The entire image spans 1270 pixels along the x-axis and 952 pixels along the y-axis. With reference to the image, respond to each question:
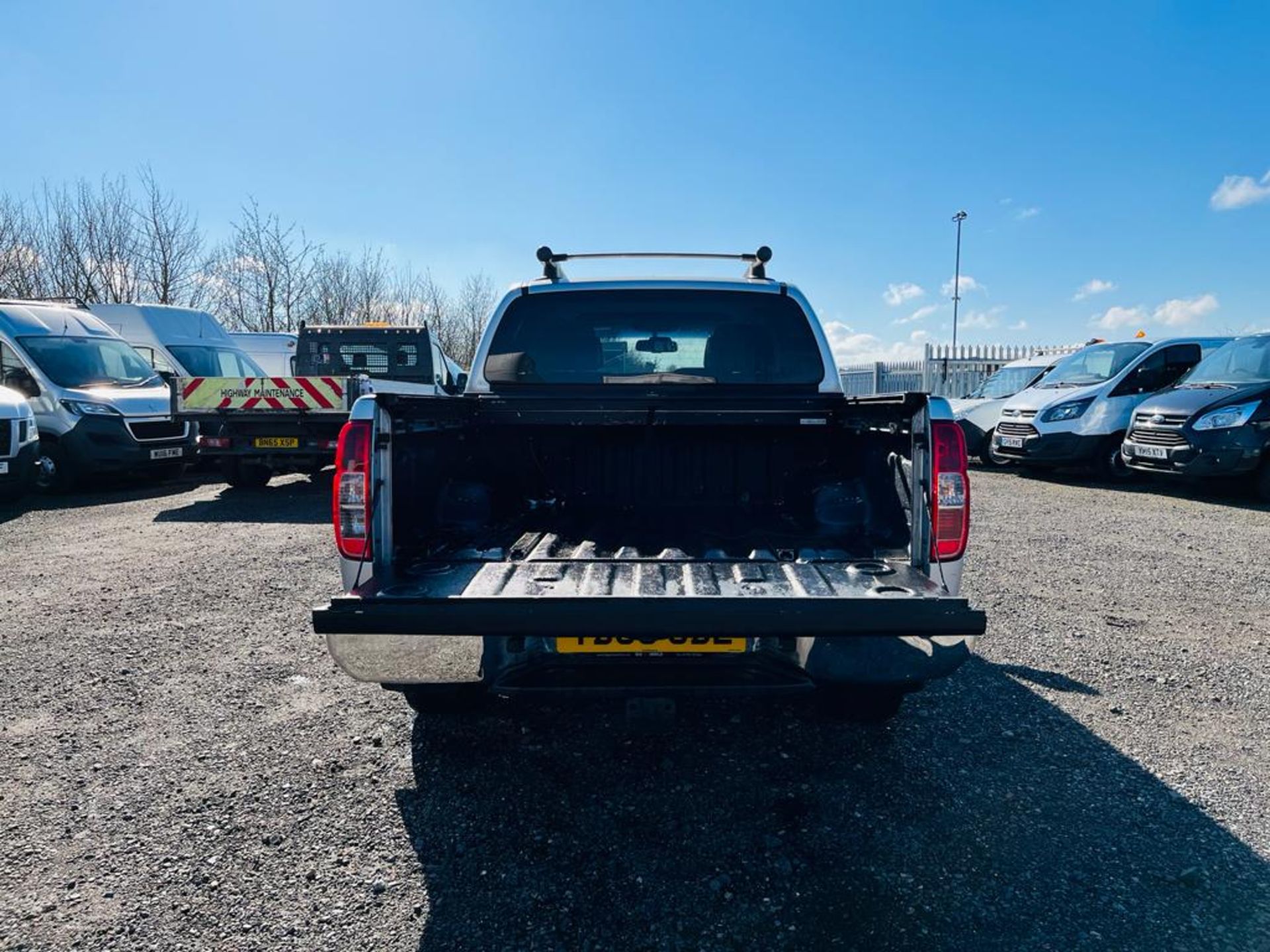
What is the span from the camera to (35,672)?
3682 millimetres

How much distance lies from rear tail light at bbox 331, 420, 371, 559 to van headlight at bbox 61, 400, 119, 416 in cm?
924

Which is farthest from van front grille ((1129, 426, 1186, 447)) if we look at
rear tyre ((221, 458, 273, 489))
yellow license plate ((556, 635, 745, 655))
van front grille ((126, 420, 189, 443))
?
van front grille ((126, 420, 189, 443))

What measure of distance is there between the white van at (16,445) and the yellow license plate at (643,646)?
359 inches

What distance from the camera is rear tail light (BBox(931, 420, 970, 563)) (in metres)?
2.36

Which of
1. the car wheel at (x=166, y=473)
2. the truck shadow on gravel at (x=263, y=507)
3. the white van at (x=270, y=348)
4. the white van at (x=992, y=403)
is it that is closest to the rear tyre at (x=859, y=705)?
the truck shadow on gravel at (x=263, y=507)

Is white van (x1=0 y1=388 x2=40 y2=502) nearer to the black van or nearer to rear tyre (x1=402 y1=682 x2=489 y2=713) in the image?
rear tyre (x1=402 y1=682 x2=489 y2=713)

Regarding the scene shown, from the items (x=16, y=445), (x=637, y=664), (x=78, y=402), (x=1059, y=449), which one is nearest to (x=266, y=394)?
(x=16, y=445)

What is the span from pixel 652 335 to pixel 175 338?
1225cm

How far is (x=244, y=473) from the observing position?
9516 mm

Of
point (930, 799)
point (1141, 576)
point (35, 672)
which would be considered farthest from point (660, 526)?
point (1141, 576)

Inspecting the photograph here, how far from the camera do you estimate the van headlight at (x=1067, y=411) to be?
33.9ft

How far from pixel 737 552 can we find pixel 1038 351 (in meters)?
20.6

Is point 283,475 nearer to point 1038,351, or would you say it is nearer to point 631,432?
point 631,432

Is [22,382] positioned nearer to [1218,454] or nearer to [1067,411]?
[1067,411]
